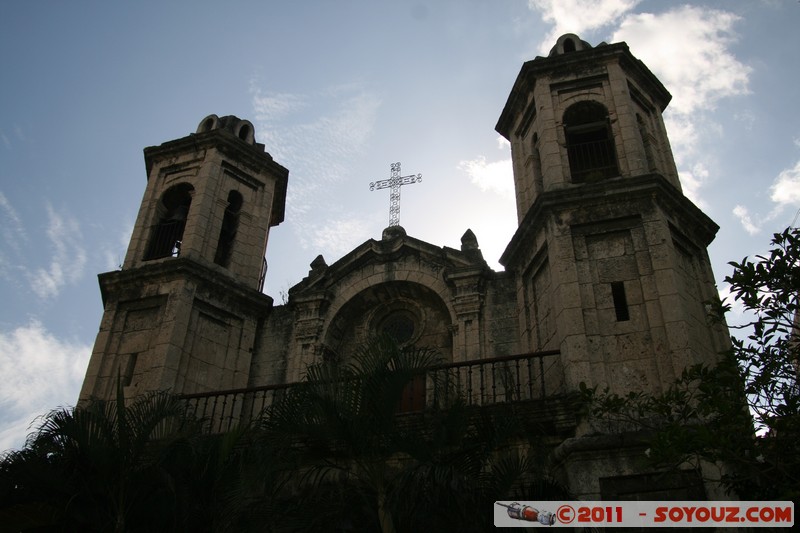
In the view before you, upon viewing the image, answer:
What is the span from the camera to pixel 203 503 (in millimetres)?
9203

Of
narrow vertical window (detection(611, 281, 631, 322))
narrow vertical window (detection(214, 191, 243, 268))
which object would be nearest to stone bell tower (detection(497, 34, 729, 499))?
narrow vertical window (detection(611, 281, 631, 322))

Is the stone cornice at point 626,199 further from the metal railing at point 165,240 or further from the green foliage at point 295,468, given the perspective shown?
the metal railing at point 165,240

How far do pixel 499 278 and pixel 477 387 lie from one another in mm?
2473

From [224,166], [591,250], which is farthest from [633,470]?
[224,166]

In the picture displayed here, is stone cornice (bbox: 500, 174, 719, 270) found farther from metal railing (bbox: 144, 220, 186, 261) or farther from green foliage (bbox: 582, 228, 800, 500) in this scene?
metal railing (bbox: 144, 220, 186, 261)

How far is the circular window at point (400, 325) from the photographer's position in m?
14.7

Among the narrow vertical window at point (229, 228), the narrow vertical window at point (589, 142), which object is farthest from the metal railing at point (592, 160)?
the narrow vertical window at point (229, 228)

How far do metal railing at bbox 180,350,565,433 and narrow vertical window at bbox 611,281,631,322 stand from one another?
1.13 m

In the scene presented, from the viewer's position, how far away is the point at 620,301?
1104 cm

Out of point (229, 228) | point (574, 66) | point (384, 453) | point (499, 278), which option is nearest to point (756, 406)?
point (384, 453)

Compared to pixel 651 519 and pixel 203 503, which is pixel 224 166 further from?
pixel 651 519

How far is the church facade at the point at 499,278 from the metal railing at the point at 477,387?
6 centimetres

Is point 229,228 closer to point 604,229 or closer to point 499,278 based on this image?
point 499,278

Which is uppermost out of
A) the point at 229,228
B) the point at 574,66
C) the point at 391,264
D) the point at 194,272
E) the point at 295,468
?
the point at 574,66
